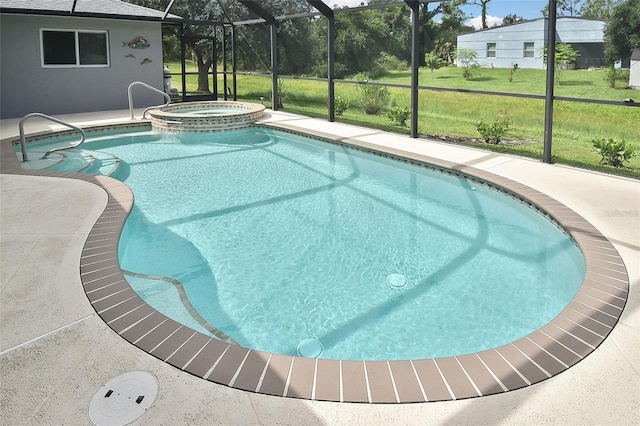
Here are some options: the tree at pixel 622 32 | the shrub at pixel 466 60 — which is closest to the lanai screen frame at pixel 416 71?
the tree at pixel 622 32

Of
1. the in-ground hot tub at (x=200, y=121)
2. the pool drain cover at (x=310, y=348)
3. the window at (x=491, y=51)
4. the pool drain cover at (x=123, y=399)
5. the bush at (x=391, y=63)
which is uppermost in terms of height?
the bush at (x=391, y=63)

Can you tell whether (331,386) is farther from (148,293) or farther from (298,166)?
(298,166)

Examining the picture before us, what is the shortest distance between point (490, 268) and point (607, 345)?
1622 millimetres

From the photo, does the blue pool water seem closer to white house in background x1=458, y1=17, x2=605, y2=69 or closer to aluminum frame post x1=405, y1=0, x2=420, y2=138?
aluminum frame post x1=405, y1=0, x2=420, y2=138

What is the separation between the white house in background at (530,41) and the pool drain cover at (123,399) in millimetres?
8458

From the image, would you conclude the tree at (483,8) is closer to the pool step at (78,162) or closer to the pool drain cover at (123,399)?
the pool step at (78,162)

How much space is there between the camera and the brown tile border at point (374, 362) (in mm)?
2336

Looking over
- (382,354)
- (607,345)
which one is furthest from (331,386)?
(607,345)

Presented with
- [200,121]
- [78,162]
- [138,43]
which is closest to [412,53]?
[200,121]

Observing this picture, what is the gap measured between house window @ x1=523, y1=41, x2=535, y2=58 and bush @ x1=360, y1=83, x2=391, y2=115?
537cm

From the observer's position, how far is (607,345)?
2711 mm

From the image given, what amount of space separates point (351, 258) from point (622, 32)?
6703mm

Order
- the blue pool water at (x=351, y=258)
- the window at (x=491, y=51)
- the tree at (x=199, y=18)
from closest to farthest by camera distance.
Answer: the blue pool water at (x=351, y=258) → the window at (x=491, y=51) → the tree at (x=199, y=18)

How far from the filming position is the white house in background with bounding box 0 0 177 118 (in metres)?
11.7
